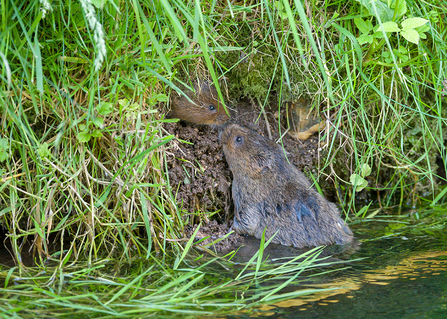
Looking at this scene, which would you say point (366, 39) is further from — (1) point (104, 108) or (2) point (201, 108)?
(1) point (104, 108)

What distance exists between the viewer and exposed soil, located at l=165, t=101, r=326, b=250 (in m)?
3.58

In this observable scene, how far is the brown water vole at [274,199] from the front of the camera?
3.60 meters

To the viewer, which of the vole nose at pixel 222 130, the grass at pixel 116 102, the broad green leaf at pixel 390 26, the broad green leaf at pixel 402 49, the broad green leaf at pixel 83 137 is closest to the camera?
the grass at pixel 116 102

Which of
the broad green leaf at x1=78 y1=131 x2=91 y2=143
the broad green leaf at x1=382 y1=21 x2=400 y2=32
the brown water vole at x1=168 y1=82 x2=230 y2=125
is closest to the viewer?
the broad green leaf at x1=78 y1=131 x2=91 y2=143

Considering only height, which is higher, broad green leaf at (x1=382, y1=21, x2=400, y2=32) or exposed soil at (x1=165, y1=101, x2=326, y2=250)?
broad green leaf at (x1=382, y1=21, x2=400, y2=32)

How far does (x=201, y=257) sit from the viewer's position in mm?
3125

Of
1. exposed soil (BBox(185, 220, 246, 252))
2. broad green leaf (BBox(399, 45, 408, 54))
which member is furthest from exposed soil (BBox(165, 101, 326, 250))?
broad green leaf (BBox(399, 45, 408, 54))

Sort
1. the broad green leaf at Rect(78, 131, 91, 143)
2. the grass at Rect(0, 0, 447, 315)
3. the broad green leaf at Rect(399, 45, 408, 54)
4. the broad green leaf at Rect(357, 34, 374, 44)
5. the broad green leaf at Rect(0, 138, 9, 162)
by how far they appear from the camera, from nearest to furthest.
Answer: the grass at Rect(0, 0, 447, 315)
the broad green leaf at Rect(0, 138, 9, 162)
the broad green leaf at Rect(78, 131, 91, 143)
the broad green leaf at Rect(357, 34, 374, 44)
the broad green leaf at Rect(399, 45, 408, 54)

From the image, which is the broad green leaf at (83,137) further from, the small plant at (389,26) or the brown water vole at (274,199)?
the small plant at (389,26)

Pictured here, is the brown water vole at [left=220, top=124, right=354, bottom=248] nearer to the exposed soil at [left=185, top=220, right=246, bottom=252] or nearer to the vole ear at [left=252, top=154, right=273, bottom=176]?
the vole ear at [left=252, top=154, right=273, bottom=176]

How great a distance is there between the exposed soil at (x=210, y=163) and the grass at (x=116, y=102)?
0.28 m

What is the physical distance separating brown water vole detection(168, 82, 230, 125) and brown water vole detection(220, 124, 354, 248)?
0.62 feet

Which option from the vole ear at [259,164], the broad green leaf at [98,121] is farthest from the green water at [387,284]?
the broad green leaf at [98,121]

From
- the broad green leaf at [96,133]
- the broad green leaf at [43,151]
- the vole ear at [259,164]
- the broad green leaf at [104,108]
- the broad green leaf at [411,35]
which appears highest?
the broad green leaf at [411,35]
